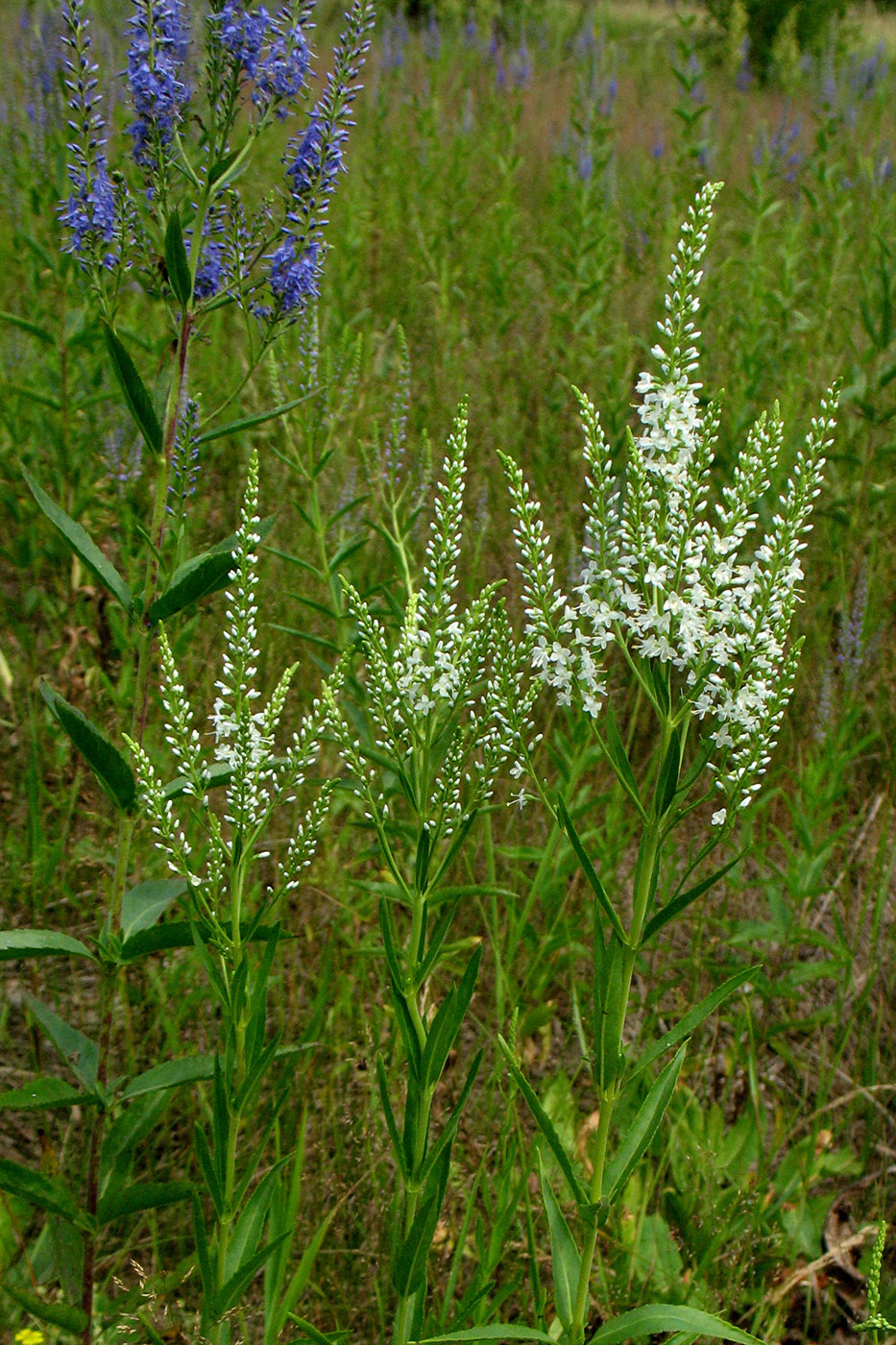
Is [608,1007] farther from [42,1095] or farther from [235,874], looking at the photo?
[42,1095]

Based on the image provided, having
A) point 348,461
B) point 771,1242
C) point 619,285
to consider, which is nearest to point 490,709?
point 771,1242

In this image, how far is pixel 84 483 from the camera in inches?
143

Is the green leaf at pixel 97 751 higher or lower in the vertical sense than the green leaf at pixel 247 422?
lower

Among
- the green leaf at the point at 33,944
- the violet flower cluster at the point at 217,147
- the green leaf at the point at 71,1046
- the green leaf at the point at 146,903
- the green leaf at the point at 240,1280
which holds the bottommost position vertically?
the green leaf at the point at 240,1280

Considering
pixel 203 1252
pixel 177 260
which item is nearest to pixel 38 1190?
pixel 203 1252

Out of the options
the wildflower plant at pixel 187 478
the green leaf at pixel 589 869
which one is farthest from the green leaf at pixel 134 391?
the green leaf at pixel 589 869

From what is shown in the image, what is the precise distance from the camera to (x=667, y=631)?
4.17 feet

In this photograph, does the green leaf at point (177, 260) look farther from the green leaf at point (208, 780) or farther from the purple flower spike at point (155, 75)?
the green leaf at point (208, 780)

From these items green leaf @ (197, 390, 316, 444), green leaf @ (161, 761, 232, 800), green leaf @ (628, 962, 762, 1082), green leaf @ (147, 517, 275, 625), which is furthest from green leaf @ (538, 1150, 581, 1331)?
green leaf @ (197, 390, 316, 444)

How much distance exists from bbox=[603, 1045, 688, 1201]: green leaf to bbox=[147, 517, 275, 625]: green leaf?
862mm

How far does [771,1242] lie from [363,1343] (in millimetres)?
780

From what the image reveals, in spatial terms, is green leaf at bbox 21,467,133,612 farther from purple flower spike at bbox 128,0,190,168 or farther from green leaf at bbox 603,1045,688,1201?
green leaf at bbox 603,1045,688,1201

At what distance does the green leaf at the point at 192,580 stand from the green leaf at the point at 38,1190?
2.56ft

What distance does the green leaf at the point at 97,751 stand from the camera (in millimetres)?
1499
